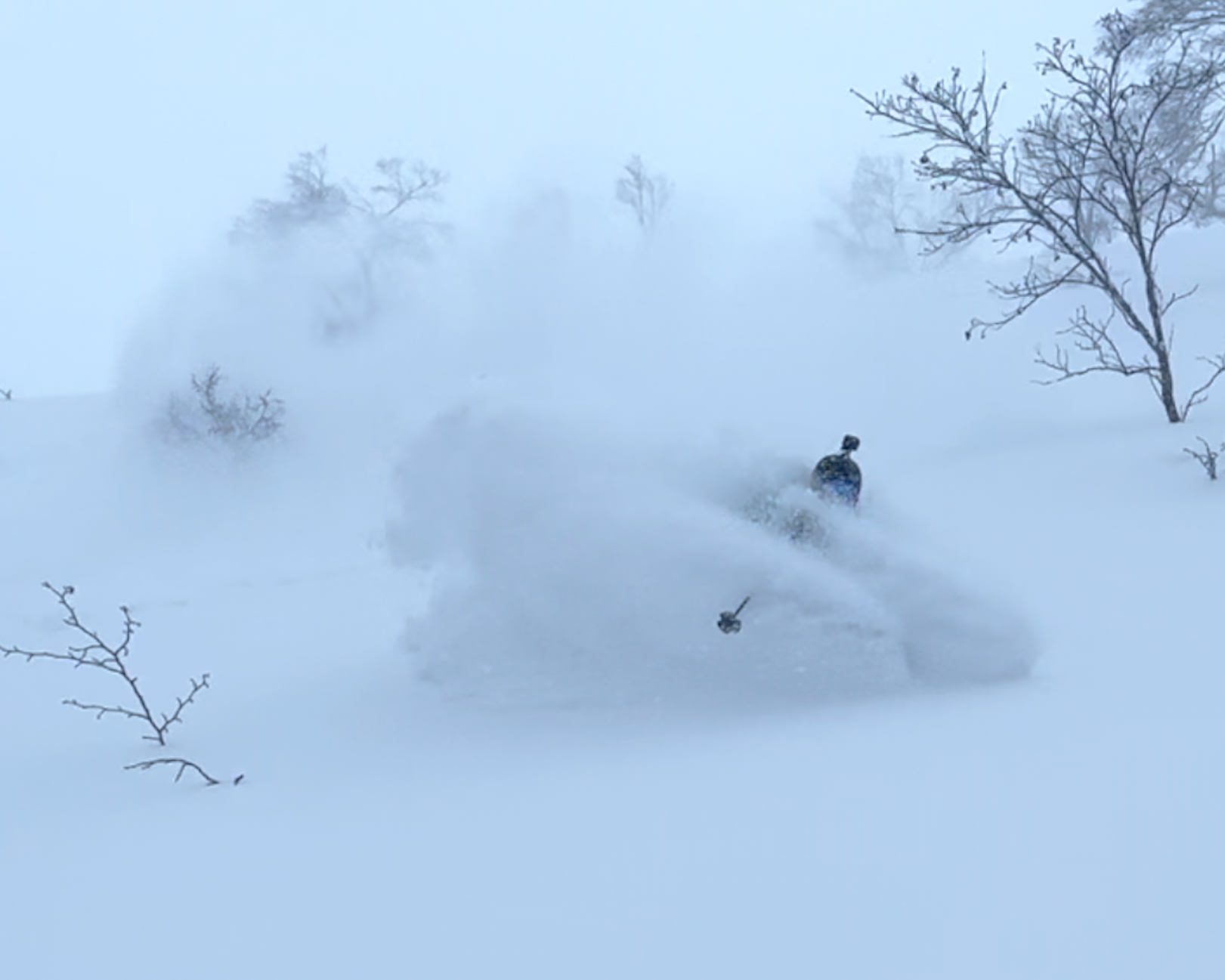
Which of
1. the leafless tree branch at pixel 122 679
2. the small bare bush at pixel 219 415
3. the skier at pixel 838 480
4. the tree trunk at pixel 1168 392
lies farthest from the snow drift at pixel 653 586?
the small bare bush at pixel 219 415

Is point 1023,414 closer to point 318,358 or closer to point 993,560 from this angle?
point 993,560

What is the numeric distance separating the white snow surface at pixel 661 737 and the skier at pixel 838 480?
0.17 meters

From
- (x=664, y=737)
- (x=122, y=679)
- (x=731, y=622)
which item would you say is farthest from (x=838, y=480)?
(x=122, y=679)

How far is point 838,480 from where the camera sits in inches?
163

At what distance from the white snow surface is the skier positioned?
166mm

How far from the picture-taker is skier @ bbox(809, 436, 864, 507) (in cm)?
411

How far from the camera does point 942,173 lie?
8242mm

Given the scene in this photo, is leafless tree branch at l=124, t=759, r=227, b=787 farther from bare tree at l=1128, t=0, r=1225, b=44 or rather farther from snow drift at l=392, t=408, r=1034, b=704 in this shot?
bare tree at l=1128, t=0, r=1225, b=44

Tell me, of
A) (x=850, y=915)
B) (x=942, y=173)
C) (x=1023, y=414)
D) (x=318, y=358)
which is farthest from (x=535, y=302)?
(x=850, y=915)

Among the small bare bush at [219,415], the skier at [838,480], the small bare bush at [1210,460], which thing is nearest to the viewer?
the skier at [838,480]

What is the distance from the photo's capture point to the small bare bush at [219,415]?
48.6ft

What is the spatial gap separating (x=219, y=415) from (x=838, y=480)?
13169mm

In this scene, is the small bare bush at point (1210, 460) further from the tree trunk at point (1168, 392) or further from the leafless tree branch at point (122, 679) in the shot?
the leafless tree branch at point (122, 679)

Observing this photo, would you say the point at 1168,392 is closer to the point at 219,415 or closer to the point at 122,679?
the point at 122,679
